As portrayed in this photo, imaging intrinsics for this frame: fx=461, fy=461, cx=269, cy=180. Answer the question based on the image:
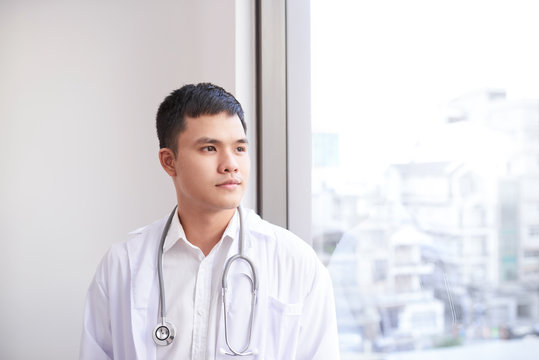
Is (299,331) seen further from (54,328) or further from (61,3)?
(61,3)

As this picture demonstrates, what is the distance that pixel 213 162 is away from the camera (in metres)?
1.08

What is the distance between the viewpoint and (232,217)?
121 cm

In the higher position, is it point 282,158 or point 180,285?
point 282,158

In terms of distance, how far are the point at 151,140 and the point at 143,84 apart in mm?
224

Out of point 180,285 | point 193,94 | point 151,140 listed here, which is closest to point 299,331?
point 180,285

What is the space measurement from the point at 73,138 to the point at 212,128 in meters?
0.95

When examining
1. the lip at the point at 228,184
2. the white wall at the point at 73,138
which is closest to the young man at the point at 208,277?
the lip at the point at 228,184

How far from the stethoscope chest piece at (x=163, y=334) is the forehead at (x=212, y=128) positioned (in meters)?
0.44

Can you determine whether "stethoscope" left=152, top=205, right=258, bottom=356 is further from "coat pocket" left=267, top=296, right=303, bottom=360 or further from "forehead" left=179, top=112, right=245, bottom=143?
"forehead" left=179, top=112, right=245, bottom=143

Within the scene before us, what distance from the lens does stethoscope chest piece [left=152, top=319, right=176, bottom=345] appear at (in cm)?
107

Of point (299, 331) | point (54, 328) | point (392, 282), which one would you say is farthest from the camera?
point (54, 328)

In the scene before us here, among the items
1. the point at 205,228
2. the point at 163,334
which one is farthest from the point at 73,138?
the point at 163,334

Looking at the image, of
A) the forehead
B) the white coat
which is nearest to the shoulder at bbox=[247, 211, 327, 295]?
the white coat

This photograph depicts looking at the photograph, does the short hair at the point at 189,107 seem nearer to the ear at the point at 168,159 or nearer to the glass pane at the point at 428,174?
the ear at the point at 168,159
